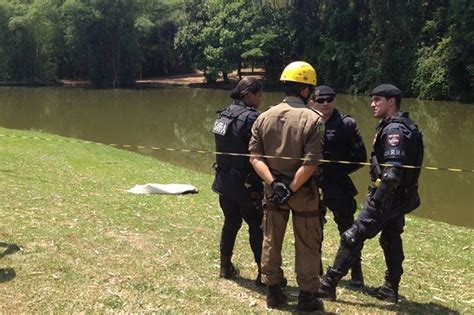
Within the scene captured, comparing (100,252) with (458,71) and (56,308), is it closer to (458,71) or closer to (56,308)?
(56,308)

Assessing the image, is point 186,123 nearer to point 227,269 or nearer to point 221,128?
point 227,269

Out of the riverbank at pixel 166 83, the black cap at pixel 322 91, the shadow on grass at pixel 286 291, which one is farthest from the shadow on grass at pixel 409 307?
the riverbank at pixel 166 83

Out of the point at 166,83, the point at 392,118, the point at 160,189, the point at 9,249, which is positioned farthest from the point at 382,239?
the point at 166,83

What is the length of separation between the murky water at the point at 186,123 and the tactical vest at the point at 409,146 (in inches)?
328

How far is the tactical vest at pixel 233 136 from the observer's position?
5.00 metres

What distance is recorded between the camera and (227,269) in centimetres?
550

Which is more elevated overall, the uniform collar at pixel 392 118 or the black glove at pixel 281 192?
the uniform collar at pixel 392 118

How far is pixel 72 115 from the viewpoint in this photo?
3441 centimetres

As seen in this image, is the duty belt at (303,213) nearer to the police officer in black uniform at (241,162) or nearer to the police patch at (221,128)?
the police officer in black uniform at (241,162)

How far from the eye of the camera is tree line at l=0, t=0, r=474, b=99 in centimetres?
4500

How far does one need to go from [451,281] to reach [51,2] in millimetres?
60717

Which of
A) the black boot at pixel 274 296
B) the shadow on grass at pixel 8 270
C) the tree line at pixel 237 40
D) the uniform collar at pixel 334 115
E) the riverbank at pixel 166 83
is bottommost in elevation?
the shadow on grass at pixel 8 270

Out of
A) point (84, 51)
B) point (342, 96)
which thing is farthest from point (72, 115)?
point (84, 51)

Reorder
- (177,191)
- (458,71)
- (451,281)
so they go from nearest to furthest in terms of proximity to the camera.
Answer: (451,281) < (177,191) < (458,71)
